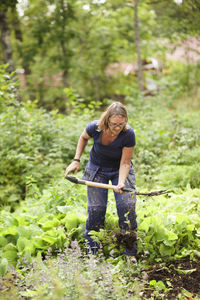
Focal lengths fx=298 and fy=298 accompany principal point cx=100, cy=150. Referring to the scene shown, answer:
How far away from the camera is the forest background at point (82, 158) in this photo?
2.61m

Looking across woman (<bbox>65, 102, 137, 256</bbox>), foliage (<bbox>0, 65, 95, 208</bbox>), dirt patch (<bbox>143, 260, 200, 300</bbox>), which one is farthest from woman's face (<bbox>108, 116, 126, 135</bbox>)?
foliage (<bbox>0, 65, 95, 208</bbox>)

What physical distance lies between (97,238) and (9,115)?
A: 11.8ft

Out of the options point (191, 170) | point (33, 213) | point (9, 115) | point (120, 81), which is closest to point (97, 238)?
point (33, 213)

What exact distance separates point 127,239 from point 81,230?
25.5 inches

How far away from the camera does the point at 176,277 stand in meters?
2.83

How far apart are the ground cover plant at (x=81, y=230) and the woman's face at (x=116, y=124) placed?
101 cm

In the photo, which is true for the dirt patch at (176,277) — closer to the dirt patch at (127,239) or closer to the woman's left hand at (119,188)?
the dirt patch at (127,239)

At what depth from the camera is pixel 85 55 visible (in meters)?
11.0

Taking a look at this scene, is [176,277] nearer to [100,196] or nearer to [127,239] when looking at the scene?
[127,239]

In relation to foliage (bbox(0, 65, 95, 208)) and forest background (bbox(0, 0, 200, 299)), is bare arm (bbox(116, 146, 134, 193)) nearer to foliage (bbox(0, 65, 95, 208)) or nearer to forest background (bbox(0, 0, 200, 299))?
forest background (bbox(0, 0, 200, 299))

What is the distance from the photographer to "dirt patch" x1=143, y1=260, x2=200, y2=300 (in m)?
2.66

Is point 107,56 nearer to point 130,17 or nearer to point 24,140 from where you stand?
point 130,17

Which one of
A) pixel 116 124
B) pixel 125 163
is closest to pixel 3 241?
pixel 125 163

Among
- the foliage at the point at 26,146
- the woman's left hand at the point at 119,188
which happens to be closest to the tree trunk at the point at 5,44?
the foliage at the point at 26,146
